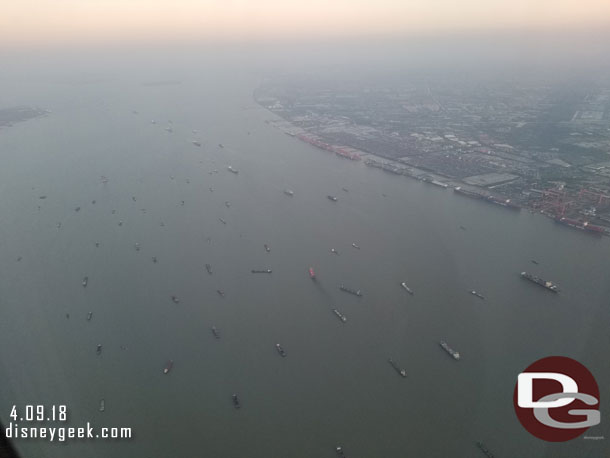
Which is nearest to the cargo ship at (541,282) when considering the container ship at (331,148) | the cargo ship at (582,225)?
the cargo ship at (582,225)

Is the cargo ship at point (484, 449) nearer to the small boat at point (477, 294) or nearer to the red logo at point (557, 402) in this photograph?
the red logo at point (557, 402)

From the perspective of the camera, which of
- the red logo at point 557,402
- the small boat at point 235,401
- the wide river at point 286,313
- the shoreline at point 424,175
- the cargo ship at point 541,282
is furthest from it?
the shoreline at point 424,175

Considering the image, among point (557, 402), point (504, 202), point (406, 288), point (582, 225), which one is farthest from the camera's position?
point (504, 202)

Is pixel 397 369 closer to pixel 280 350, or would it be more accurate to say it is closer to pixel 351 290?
Result: pixel 280 350

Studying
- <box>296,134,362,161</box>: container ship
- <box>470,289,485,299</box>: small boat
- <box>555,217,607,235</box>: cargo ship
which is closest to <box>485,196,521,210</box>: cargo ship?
<box>555,217,607,235</box>: cargo ship

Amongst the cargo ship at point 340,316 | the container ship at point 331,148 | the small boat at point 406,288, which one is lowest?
the cargo ship at point 340,316

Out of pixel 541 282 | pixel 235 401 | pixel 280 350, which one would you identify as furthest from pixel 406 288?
pixel 235 401

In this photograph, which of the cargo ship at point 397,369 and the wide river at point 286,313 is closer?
the wide river at point 286,313
